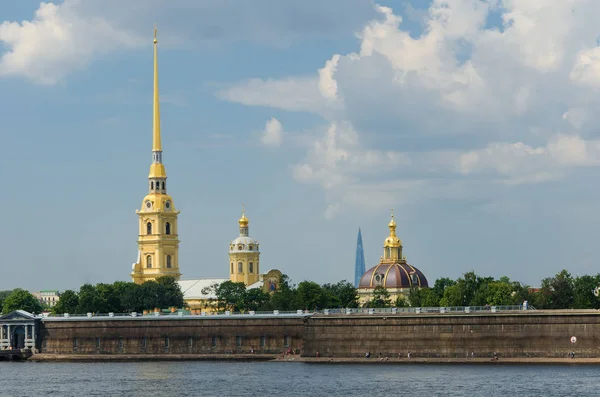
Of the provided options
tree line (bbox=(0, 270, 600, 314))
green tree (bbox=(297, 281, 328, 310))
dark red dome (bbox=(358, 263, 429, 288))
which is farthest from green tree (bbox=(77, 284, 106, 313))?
dark red dome (bbox=(358, 263, 429, 288))

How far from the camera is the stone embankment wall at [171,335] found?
438 ft

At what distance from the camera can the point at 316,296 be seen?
520 feet

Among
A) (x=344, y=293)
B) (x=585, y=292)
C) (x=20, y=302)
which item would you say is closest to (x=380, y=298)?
(x=344, y=293)

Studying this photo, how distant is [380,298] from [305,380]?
79923mm

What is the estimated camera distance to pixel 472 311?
123m

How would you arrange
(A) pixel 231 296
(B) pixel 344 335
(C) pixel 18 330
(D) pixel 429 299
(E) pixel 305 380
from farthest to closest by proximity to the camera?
(A) pixel 231 296 < (D) pixel 429 299 < (C) pixel 18 330 < (B) pixel 344 335 < (E) pixel 305 380

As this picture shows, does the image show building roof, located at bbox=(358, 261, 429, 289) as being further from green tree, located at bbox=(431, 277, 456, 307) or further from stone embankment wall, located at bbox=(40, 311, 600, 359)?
stone embankment wall, located at bbox=(40, 311, 600, 359)

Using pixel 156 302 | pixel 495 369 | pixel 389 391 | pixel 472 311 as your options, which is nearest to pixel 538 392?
pixel 389 391

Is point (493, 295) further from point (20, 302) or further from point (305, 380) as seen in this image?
point (20, 302)

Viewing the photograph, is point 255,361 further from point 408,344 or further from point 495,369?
point 495,369

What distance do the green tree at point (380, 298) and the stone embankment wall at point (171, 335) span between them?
38.8 metres

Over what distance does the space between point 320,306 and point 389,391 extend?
64790 mm

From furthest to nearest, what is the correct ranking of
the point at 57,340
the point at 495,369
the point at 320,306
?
the point at 320,306
the point at 57,340
the point at 495,369

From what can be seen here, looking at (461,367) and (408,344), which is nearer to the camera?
(461,367)
